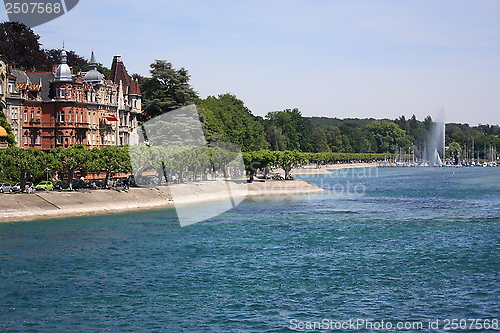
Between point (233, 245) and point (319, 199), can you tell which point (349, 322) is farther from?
point (319, 199)

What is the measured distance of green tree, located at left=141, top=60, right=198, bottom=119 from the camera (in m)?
125

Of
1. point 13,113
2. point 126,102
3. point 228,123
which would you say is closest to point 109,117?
point 126,102

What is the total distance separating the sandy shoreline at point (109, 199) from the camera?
74250mm

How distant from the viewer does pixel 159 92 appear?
4968 inches

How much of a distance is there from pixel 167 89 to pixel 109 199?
44.0 m

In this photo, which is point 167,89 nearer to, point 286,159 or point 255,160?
point 255,160

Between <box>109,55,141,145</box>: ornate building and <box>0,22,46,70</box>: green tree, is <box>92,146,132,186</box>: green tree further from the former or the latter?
<box>0,22,46,70</box>: green tree

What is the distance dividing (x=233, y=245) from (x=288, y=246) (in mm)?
5357

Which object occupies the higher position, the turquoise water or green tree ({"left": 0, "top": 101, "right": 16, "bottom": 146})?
green tree ({"left": 0, "top": 101, "right": 16, "bottom": 146})

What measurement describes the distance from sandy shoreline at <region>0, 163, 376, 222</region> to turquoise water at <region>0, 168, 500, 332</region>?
11.8 ft

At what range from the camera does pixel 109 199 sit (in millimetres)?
87375

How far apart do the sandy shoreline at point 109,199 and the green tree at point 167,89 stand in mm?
18773

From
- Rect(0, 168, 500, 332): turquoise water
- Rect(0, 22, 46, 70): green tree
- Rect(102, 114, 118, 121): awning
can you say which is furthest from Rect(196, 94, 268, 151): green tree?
Rect(0, 168, 500, 332): turquoise water

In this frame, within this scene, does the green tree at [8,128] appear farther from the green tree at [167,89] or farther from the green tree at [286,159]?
the green tree at [286,159]
